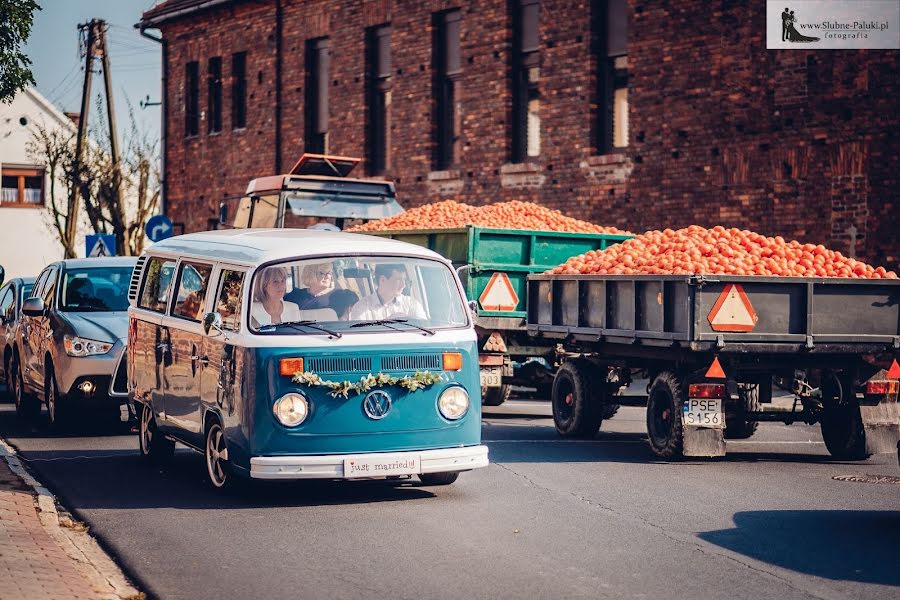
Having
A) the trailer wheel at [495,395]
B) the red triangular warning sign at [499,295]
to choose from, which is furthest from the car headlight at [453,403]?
the trailer wheel at [495,395]

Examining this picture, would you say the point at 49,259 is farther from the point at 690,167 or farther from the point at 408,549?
the point at 408,549

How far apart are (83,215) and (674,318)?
5541 cm

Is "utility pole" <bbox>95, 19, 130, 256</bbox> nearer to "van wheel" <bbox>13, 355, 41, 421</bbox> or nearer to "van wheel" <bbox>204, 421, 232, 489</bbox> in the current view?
"van wheel" <bbox>13, 355, 41, 421</bbox>

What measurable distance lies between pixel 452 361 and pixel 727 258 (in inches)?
145

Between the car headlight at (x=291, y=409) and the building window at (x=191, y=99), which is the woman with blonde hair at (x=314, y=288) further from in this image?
the building window at (x=191, y=99)

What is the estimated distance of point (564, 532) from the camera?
30.2 ft

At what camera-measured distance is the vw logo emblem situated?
1027cm

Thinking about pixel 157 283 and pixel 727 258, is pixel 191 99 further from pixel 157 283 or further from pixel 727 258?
pixel 727 258

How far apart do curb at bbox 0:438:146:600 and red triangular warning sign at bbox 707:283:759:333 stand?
539 centimetres

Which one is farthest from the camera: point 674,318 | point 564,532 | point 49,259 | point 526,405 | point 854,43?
point 49,259

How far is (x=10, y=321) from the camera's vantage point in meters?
18.5

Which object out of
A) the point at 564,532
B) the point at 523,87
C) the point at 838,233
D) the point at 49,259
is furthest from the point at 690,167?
the point at 49,259

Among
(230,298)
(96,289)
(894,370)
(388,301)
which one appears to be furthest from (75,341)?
(894,370)

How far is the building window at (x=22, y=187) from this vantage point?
2473 inches
